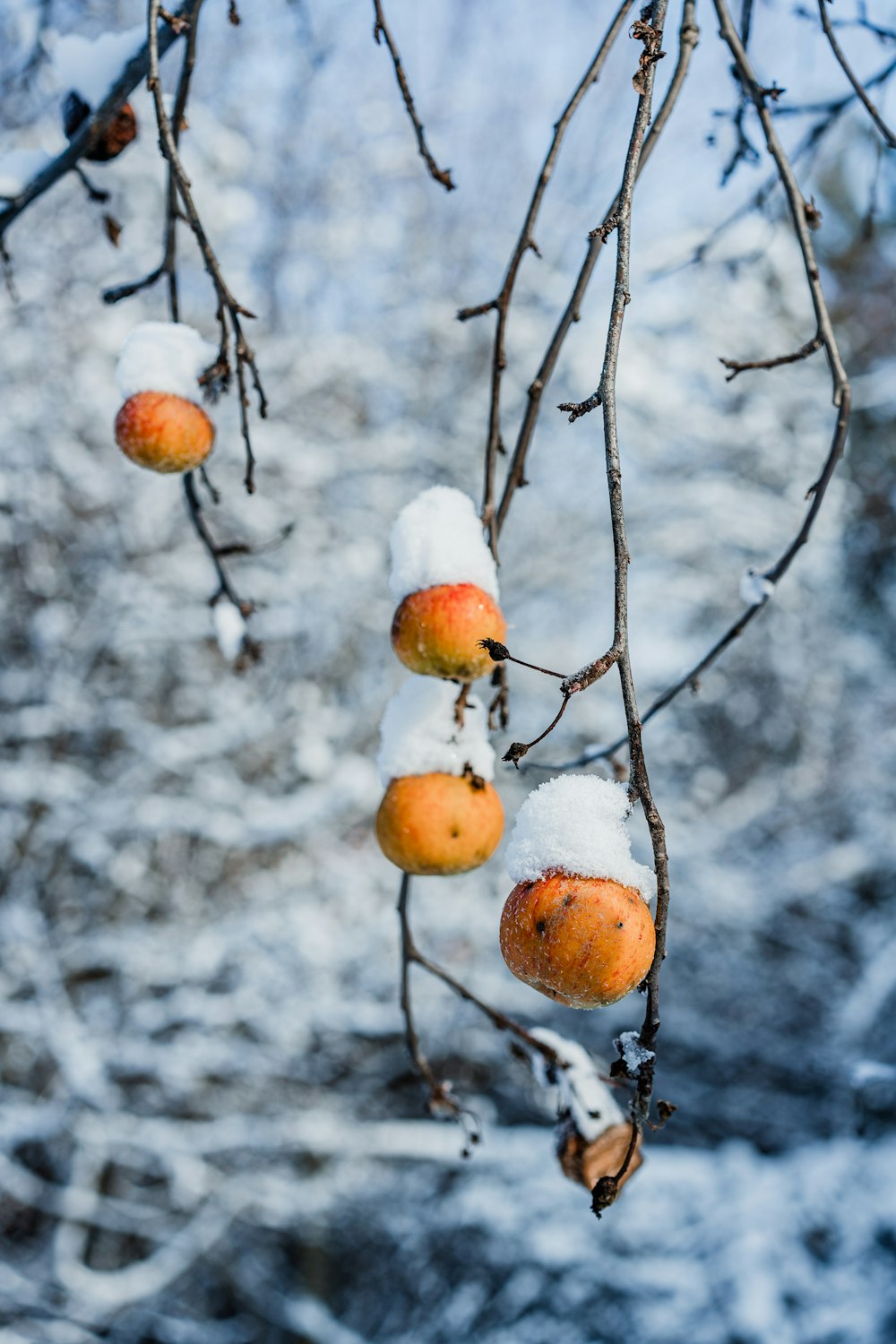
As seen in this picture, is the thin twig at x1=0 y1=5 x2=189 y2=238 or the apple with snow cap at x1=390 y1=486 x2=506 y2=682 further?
the thin twig at x1=0 y1=5 x2=189 y2=238

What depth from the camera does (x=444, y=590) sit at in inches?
32.9

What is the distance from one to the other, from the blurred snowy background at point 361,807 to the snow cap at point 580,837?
3.04m

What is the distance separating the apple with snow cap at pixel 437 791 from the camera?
0.86 meters

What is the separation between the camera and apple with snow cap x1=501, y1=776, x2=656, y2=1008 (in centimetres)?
61

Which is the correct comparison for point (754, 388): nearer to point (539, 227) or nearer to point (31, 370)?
point (539, 227)

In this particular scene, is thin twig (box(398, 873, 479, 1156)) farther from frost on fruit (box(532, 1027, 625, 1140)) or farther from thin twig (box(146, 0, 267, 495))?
thin twig (box(146, 0, 267, 495))

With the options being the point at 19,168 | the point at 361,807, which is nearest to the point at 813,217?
the point at 19,168

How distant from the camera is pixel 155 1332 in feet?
11.4

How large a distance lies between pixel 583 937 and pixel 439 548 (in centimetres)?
42

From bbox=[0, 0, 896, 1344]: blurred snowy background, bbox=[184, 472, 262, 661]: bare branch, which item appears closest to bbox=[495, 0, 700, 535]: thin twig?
bbox=[184, 472, 262, 661]: bare branch

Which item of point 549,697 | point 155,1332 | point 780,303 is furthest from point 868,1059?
point 780,303

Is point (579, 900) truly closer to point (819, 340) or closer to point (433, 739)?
point (433, 739)

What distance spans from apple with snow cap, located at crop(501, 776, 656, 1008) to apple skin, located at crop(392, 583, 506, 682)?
0.61 ft

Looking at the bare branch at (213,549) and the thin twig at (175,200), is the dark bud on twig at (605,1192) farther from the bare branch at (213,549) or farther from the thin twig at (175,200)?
the thin twig at (175,200)
